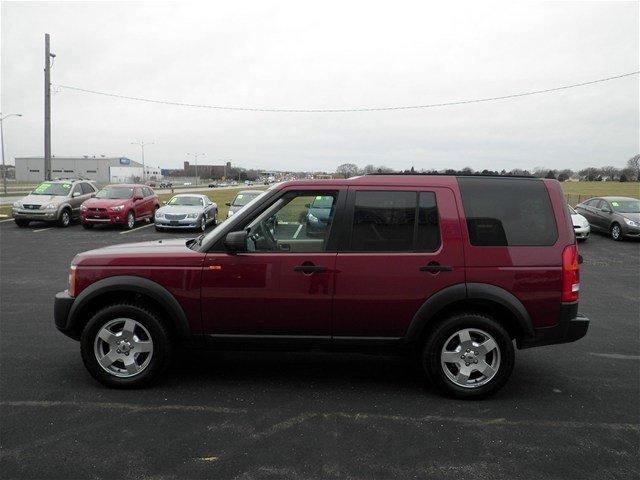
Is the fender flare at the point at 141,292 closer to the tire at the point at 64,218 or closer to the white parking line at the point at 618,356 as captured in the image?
the white parking line at the point at 618,356

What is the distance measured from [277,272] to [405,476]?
176cm

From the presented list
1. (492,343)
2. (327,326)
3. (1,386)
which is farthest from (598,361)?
(1,386)

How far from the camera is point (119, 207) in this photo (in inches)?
675

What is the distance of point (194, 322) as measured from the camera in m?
4.00

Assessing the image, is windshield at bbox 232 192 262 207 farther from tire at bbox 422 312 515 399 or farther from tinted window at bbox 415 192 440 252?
tire at bbox 422 312 515 399

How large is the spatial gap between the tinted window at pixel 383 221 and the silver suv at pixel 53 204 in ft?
53.9

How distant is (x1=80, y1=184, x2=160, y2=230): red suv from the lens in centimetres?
1689

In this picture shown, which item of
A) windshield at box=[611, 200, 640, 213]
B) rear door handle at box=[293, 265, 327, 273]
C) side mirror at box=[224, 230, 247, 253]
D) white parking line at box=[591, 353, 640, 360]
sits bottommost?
white parking line at box=[591, 353, 640, 360]

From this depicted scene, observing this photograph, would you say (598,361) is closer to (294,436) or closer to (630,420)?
(630,420)

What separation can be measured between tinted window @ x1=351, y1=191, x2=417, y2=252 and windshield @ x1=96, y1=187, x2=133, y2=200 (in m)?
16.3

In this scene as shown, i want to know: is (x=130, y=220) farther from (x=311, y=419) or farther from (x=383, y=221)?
(x=311, y=419)

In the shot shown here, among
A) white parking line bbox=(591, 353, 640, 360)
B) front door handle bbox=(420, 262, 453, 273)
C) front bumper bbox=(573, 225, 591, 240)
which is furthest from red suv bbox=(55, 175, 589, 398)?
front bumper bbox=(573, 225, 591, 240)

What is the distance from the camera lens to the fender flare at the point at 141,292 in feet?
12.9

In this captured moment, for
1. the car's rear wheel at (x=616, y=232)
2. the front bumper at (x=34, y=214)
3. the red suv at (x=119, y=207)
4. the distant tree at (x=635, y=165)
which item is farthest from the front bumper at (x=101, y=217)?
the distant tree at (x=635, y=165)
